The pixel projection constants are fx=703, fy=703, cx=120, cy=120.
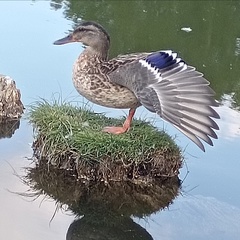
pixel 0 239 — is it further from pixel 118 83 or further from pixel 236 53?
pixel 236 53

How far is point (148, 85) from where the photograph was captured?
2.71 metres

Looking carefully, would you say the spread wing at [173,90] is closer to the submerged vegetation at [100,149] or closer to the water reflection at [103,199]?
the submerged vegetation at [100,149]

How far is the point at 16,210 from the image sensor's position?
2674 millimetres

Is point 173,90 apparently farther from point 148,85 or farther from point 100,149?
point 100,149

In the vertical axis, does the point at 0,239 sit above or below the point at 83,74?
below

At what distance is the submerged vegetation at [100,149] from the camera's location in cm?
294

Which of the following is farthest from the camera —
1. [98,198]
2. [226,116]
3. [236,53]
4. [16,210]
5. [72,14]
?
[72,14]

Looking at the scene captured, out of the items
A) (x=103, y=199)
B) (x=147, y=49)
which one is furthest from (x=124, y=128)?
(x=147, y=49)

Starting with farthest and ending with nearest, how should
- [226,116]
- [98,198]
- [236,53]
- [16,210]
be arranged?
[236,53] < [226,116] < [98,198] < [16,210]

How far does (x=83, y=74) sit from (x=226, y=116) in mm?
955

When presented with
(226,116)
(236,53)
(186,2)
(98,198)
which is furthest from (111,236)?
(186,2)

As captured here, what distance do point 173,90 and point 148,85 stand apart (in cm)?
15

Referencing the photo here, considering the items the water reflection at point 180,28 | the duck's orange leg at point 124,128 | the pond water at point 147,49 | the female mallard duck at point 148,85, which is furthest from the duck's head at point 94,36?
the water reflection at point 180,28

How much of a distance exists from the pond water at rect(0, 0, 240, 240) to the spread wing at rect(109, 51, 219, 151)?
475 mm
